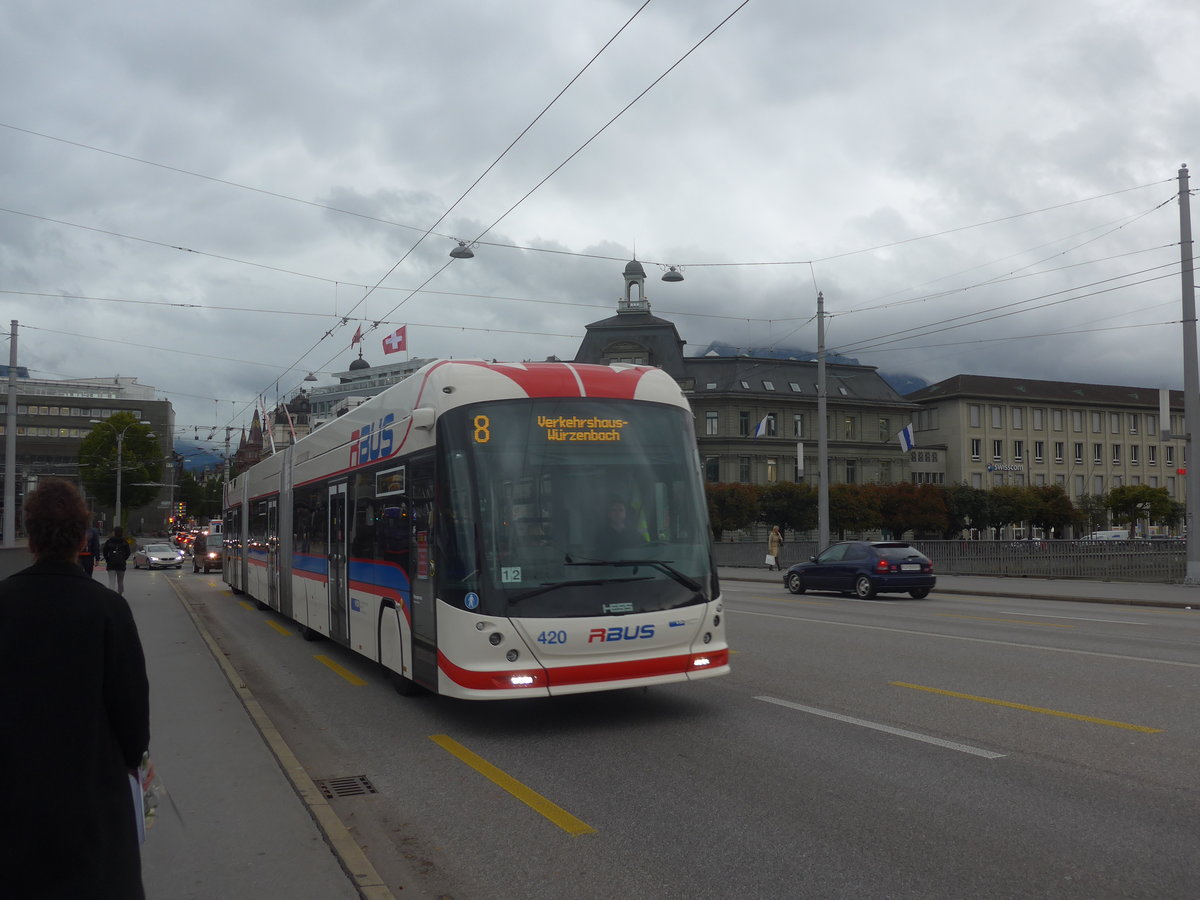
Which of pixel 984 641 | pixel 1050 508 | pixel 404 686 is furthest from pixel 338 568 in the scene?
pixel 1050 508

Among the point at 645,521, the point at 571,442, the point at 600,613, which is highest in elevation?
the point at 571,442

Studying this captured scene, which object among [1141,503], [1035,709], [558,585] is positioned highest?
[1141,503]

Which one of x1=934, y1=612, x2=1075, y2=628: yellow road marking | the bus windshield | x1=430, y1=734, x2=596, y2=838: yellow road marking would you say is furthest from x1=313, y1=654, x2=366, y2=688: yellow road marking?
x1=934, y1=612, x2=1075, y2=628: yellow road marking

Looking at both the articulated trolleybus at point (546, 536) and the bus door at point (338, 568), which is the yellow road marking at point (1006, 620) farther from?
the bus door at point (338, 568)

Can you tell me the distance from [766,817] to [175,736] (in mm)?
4823

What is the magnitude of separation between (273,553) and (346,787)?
12.1m

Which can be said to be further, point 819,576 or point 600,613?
point 819,576

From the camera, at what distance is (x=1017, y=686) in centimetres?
1001

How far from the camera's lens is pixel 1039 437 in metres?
103

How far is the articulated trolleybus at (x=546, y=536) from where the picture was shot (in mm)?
8000

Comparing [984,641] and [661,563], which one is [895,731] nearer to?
[661,563]

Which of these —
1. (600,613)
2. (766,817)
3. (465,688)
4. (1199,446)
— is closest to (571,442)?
(600,613)

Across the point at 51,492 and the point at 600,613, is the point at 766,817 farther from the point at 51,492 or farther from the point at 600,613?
the point at 51,492

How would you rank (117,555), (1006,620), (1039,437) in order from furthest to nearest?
(1039,437), (117,555), (1006,620)
